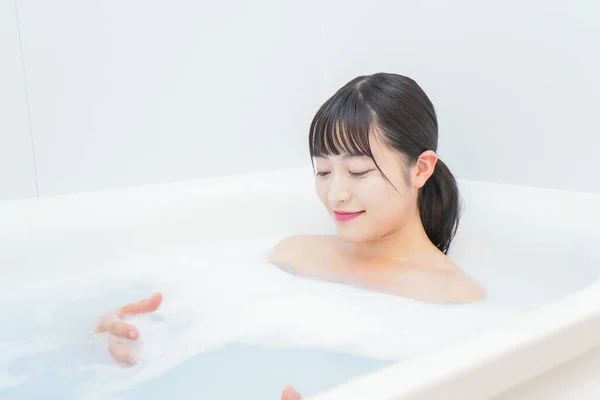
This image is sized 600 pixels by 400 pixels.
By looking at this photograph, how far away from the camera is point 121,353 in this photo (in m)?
0.86

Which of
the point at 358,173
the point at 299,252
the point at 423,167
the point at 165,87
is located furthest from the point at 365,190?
the point at 165,87

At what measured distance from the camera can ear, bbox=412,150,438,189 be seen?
1.08 metres

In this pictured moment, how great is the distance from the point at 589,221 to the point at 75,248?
97 cm

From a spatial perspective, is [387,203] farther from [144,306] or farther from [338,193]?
[144,306]

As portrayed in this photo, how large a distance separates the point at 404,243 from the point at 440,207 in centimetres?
12

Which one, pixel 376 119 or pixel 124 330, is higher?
pixel 376 119

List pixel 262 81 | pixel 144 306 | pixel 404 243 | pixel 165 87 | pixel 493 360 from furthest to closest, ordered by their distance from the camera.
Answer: pixel 262 81
pixel 165 87
pixel 404 243
pixel 144 306
pixel 493 360

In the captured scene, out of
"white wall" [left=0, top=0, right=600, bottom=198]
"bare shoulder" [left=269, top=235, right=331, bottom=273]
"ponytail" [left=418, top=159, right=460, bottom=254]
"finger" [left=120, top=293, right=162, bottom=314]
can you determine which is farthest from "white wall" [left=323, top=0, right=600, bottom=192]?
"finger" [left=120, top=293, right=162, bottom=314]

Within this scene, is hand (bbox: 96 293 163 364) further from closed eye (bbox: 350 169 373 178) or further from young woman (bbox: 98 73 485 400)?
closed eye (bbox: 350 169 373 178)

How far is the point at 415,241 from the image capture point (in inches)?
44.3

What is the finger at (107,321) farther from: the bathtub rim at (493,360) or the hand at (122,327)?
the bathtub rim at (493,360)

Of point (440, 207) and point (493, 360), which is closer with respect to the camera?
point (493, 360)

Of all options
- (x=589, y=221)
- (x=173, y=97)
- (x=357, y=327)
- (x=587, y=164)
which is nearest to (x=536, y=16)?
(x=587, y=164)

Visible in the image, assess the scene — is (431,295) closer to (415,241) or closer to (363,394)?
(415,241)
